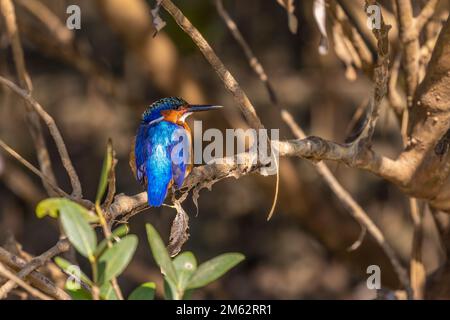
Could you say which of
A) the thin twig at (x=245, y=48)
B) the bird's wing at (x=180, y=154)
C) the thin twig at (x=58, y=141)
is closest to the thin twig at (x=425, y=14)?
the thin twig at (x=245, y=48)

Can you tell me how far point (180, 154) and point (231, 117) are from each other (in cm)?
115

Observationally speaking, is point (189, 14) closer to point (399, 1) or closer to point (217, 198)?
point (217, 198)

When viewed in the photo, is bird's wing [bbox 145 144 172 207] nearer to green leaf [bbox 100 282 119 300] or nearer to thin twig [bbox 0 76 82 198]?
thin twig [bbox 0 76 82 198]

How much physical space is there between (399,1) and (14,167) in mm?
2485

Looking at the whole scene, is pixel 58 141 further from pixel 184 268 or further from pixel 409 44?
pixel 409 44

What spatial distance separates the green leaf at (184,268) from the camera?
1358mm

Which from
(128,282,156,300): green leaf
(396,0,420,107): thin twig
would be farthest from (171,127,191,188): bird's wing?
(128,282,156,300): green leaf

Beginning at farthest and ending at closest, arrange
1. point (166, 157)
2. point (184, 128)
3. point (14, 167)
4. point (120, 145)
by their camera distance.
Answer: point (120, 145) < point (14, 167) < point (184, 128) < point (166, 157)

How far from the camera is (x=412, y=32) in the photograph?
2.36 metres

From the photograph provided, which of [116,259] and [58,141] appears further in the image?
[58,141]

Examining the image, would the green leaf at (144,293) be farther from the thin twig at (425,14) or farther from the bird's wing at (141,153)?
the thin twig at (425,14)

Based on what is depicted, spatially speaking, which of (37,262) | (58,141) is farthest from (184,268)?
(58,141)

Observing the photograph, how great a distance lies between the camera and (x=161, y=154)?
99.6 inches
